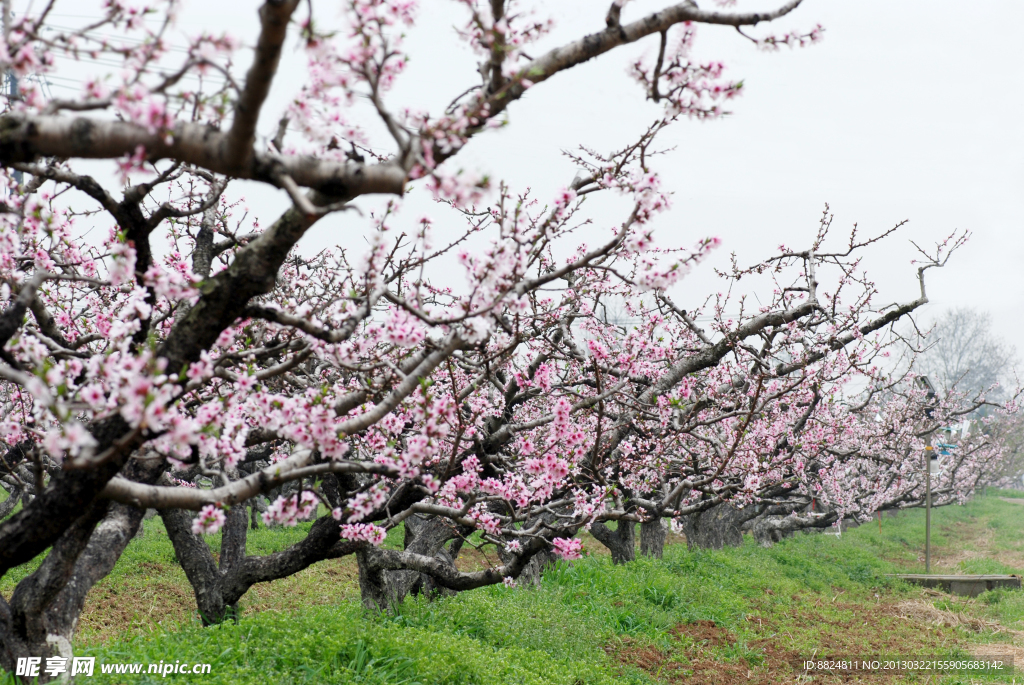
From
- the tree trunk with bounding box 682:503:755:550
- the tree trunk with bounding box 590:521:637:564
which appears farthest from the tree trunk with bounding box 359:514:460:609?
the tree trunk with bounding box 682:503:755:550

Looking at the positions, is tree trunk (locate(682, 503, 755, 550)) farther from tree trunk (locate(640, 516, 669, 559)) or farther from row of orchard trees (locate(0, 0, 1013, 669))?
row of orchard trees (locate(0, 0, 1013, 669))

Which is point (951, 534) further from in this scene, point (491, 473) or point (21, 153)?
point (21, 153)


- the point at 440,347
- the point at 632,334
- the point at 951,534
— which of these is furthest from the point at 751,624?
the point at 951,534

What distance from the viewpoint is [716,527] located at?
18953mm

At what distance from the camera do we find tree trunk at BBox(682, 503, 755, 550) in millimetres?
17875

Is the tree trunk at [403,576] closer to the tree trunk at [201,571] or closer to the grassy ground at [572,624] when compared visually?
the grassy ground at [572,624]

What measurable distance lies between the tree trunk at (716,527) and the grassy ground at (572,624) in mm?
1343

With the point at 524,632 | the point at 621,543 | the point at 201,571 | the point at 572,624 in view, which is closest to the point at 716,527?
the point at 621,543

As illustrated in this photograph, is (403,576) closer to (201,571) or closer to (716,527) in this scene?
(201,571)

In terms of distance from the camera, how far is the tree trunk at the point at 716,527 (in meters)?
17.9

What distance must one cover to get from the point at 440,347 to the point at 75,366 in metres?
1.67

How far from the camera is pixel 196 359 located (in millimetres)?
3156

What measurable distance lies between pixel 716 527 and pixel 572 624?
1151 centimetres

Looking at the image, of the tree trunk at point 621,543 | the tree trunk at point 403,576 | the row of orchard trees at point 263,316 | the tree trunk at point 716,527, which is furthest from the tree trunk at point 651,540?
the row of orchard trees at point 263,316
